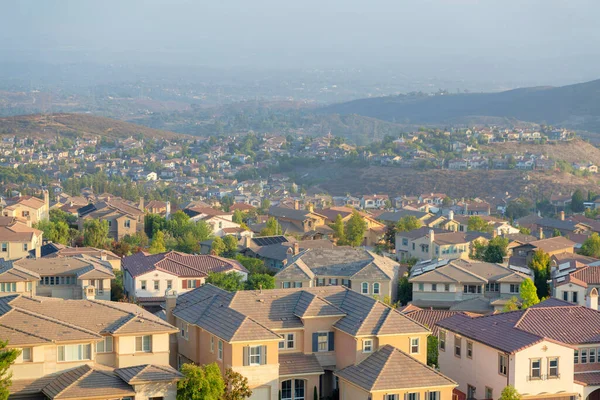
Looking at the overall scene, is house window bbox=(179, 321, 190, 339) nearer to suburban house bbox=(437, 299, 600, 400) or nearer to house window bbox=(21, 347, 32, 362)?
house window bbox=(21, 347, 32, 362)

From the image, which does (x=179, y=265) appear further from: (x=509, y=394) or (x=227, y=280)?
→ (x=509, y=394)

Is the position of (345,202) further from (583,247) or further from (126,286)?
(126,286)

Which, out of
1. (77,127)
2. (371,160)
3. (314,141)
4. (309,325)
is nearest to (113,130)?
(77,127)

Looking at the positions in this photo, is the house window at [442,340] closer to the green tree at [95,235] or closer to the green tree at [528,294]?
the green tree at [528,294]

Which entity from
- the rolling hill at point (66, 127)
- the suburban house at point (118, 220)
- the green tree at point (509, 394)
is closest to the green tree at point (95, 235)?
the suburban house at point (118, 220)

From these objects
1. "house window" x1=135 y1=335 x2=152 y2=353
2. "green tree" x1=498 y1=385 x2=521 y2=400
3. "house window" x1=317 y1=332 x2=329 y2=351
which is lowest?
"green tree" x1=498 y1=385 x2=521 y2=400

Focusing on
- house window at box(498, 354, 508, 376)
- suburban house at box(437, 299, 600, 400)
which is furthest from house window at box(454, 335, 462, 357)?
house window at box(498, 354, 508, 376)
